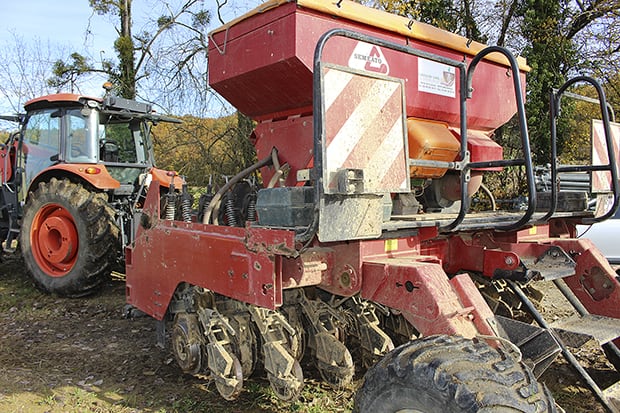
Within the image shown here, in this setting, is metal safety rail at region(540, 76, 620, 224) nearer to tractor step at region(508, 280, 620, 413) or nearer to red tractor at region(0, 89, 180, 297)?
tractor step at region(508, 280, 620, 413)

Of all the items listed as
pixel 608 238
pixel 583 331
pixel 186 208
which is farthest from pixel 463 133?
pixel 608 238

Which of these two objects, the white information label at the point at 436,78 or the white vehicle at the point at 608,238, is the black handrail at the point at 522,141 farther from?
the white vehicle at the point at 608,238

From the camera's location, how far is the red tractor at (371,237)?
83.7 inches

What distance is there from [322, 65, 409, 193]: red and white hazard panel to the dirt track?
164cm

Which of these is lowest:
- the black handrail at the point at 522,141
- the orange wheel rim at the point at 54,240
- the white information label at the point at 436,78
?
the orange wheel rim at the point at 54,240

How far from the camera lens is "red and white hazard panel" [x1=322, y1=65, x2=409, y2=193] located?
216cm

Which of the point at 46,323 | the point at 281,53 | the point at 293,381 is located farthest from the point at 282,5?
the point at 46,323

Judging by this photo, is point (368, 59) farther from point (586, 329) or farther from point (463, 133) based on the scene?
point (586, 329)

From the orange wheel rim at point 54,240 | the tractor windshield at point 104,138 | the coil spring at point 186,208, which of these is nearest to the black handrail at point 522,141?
the coil spring at point 186,208

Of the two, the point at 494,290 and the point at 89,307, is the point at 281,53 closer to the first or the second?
the point at 494,290

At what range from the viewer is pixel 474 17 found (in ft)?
50.6

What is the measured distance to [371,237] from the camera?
90.8 inches

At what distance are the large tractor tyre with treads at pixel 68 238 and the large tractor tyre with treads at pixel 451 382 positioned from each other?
4433mm

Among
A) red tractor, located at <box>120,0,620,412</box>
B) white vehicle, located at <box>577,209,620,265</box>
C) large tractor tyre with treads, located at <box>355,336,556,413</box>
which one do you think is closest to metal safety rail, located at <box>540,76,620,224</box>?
red tractor, located at <box>120,0,620,412</box>
